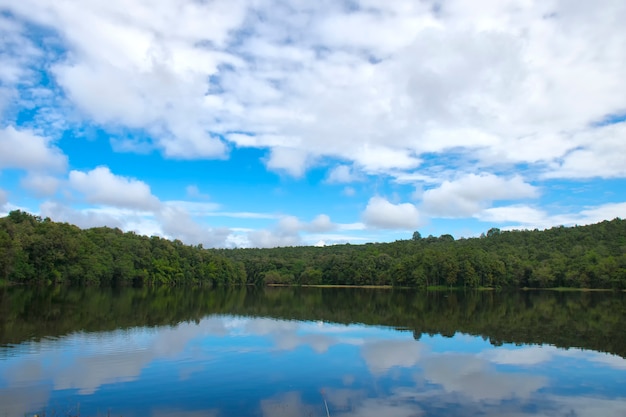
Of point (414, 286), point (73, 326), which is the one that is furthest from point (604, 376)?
point (414, 286)

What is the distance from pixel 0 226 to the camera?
283 feet

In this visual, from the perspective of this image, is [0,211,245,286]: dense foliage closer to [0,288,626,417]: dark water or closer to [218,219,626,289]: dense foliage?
[218,219,626,289]: dense foliage

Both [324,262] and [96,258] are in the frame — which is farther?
[324,262]

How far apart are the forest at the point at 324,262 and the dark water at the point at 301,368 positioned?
6490 centimetres

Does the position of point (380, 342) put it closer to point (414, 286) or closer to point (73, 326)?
point (73, 326)

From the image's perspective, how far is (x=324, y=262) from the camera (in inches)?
6678

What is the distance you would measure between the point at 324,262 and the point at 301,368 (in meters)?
149

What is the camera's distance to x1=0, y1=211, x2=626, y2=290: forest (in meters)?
93.6

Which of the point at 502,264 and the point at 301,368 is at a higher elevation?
the point at 502,264

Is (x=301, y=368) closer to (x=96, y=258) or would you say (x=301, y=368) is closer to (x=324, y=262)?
(x=96, y=258)

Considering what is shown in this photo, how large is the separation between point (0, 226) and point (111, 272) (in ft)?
103

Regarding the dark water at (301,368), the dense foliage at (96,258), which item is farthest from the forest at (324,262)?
the dark water at (301,368)

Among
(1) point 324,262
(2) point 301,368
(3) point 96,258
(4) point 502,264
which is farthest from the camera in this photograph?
(1) point 324,262

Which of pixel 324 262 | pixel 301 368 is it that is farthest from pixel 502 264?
pixel 301 368
